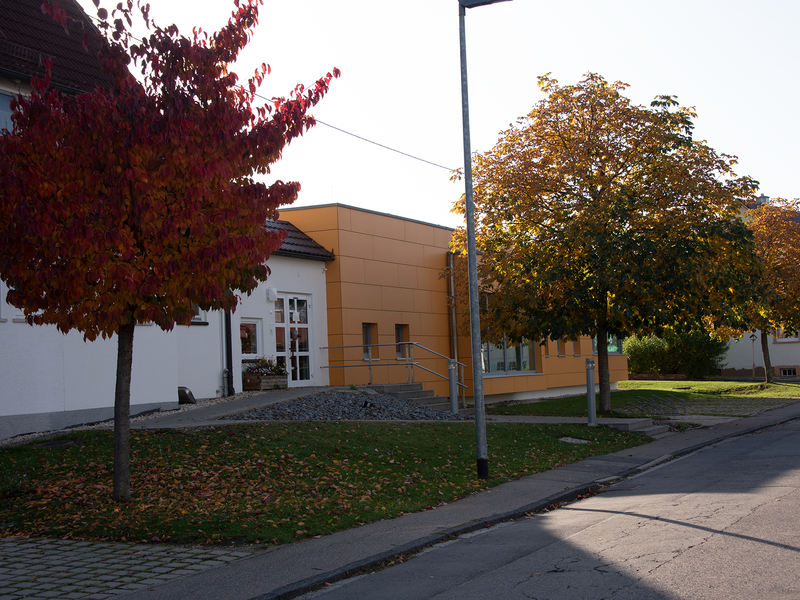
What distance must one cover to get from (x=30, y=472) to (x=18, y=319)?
4.11 m

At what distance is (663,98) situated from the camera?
18047 millimetres

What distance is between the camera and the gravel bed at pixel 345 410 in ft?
50.1

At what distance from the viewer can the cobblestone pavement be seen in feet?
19.9

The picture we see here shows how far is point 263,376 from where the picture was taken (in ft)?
67.6

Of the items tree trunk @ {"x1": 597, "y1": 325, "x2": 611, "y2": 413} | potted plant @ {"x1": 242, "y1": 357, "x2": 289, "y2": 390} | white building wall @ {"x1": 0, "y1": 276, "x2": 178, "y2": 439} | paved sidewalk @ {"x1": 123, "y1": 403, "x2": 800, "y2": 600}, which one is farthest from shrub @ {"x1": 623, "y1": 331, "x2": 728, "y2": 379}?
white building wall @ {"x1": 0, "y1": 276, "x2": 178, "y2": 439}

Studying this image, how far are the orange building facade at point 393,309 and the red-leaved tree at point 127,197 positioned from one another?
1210 cm

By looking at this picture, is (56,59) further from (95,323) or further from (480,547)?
(480,547)

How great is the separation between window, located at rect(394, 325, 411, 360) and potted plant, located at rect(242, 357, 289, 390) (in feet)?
17.2

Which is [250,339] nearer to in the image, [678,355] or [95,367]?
[95,367]

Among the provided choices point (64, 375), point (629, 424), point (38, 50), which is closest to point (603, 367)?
point (629, 424)

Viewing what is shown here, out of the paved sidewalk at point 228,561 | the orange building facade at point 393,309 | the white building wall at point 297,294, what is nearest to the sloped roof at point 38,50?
the white building wall at point 297,294

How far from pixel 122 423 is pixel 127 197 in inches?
106

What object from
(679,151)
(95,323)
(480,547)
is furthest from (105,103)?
(679,151)

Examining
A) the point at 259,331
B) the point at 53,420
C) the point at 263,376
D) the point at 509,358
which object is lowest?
the point at 53,420
